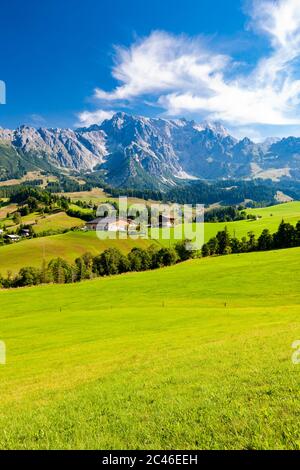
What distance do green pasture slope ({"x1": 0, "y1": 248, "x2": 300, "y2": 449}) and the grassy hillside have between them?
3957 inches

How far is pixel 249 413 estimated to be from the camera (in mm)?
12539

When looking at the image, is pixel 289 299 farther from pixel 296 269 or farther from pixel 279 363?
pixel 279 363

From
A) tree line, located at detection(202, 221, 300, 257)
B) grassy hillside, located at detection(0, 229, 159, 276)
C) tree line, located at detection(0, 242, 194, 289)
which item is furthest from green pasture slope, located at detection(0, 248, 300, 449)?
grassy hillside, located at detection(0, 229, 159, 276)

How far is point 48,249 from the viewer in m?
173

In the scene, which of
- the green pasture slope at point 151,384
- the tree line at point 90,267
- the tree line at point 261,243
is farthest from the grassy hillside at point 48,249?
the green pasture slope at point 151,384

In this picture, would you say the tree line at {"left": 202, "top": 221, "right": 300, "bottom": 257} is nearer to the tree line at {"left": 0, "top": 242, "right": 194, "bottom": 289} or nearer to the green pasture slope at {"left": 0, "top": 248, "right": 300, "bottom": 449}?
the tree line at {"left": 0, "top": 242, "right": 194, "bottom": 289}

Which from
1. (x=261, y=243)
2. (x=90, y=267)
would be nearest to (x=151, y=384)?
(x=90, y=267)

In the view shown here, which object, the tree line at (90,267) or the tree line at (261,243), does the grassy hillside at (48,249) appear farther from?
the tree line at (261,243)

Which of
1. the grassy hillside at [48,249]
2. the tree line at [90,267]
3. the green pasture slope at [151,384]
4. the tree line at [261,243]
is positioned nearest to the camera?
the green pasture slope at [151,384]

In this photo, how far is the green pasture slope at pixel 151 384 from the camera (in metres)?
11.9

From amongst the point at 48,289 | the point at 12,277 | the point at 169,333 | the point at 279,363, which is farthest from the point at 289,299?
the point at 12,277

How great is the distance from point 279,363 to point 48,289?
90.8 meters

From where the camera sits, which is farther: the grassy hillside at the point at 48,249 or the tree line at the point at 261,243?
the grassy hillside at the point at 48,249

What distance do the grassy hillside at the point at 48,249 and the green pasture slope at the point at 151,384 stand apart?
100514 mm
